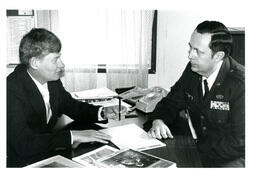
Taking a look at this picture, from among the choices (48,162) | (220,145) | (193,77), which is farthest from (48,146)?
(193,77)

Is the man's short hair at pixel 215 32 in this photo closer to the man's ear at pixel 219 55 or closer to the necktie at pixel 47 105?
the man's ear at pixel 219 55

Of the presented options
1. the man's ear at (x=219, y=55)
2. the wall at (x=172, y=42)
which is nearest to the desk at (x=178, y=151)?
the man's ear at (x=219, y=55)

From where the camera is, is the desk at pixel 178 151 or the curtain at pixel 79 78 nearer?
the desk at pixel 178 151

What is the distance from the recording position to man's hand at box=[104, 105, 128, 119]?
211 centimetres

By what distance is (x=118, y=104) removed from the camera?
231cm

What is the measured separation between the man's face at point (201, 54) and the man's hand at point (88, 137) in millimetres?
735

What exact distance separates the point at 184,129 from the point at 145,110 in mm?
352

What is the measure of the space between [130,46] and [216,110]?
4.00 ft

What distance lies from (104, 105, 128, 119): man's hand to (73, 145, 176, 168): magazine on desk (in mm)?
535

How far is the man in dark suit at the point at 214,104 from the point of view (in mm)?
1825

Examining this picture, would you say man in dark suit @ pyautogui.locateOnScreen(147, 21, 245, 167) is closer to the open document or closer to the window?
the open document

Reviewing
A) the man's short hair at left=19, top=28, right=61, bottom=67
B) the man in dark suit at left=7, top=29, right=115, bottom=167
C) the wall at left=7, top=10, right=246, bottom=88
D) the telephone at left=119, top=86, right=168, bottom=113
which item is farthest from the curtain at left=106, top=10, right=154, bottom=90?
the man's short hair at left=19, top=28, right=61, bottom=67

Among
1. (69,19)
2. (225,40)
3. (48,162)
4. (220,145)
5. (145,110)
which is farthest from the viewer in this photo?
(69,19)
